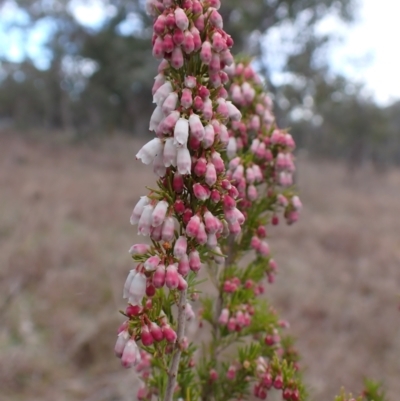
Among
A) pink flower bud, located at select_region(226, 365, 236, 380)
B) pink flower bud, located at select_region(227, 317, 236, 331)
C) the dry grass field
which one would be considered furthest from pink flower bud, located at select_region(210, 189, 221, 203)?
the dry grass field

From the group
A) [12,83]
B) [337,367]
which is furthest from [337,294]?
[12,83]

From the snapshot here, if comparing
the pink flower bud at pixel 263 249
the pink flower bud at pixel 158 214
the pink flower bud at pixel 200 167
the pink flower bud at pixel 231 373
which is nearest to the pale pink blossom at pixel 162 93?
the pink flower bud at pixel 200 167

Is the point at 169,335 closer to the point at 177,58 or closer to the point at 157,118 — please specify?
the point at 157,118

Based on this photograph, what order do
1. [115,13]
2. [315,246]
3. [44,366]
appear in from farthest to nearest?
[115,13], [315,246], [44,366]

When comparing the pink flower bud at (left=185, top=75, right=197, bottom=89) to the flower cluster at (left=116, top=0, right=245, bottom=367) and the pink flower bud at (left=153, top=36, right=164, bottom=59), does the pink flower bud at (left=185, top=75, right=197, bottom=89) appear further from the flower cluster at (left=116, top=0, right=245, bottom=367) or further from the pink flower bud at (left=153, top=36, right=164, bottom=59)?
the pink flower bud at (left=153, top=36, right=164, bottom=59)

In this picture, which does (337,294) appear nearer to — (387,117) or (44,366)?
(44,366)

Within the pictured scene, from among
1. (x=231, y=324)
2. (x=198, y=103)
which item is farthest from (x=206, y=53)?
(x=231, y=324)
